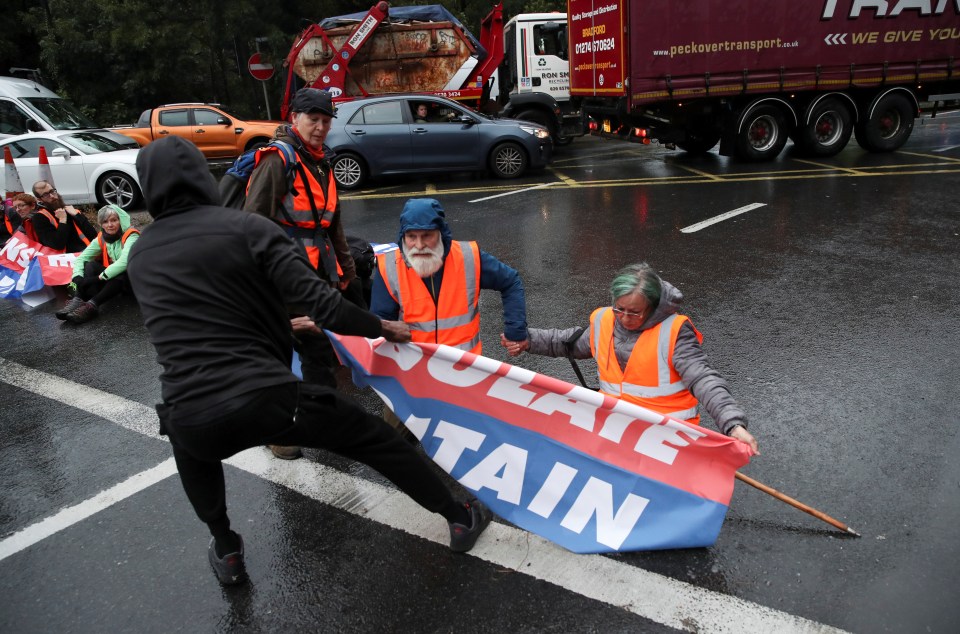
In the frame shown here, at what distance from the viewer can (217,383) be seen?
8.23 feet

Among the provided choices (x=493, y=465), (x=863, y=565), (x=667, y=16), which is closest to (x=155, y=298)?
(x=493, y=465)

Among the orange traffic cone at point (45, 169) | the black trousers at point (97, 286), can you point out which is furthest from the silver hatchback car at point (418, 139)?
the black trousers at point (97, 286)

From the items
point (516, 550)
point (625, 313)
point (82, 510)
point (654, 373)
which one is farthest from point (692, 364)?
point (82, 510)

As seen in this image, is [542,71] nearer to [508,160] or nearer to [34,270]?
[508,160]

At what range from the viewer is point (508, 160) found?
1310 cm

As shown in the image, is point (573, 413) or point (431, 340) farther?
point (431, 340)

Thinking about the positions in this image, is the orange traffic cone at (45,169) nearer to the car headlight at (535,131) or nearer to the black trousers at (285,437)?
the car headlight at (535,131)

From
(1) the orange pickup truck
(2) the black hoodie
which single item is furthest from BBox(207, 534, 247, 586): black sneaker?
(1) the orange pickup truck

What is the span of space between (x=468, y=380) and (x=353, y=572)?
3.14 ft

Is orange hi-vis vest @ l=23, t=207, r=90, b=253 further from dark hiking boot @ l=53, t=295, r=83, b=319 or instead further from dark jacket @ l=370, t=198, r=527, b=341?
dark jacket @ l=370, t=198, r=527, b=341

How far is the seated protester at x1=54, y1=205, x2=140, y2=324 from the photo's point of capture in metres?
6.92

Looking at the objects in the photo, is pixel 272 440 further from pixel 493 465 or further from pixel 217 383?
pixel 493 465

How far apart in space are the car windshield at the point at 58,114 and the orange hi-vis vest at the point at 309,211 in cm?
1341

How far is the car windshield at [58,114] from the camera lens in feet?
49.2
